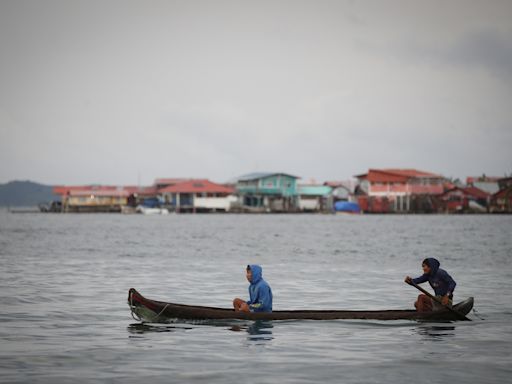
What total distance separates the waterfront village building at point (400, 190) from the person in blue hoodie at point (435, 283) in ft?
354

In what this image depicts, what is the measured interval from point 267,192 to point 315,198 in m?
13.5

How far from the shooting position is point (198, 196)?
134 m

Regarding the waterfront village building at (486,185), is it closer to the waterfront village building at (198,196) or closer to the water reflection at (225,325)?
the waterfront village building at (198,196)

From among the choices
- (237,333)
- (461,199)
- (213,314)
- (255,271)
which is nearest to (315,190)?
(461,199)

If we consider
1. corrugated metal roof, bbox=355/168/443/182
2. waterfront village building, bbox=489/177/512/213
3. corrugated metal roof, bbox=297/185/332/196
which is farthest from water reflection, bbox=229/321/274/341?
corrugated metal roof, bbox=297/185/332/196

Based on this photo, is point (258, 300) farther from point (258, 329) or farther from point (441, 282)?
point (441, 282)

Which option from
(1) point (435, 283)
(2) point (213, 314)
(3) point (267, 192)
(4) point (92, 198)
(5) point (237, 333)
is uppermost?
(3) point (267, 192)

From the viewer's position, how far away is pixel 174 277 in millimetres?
29734

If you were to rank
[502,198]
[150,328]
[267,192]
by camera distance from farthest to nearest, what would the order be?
1. [267,192]
2. [502,198]
3. [150,328]

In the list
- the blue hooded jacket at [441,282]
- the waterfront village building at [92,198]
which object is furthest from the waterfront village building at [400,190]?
the blue hooded jacket at [441,282]

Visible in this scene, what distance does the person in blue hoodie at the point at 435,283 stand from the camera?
16.1 m

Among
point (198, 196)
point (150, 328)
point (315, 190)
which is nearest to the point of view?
point (150, 328)

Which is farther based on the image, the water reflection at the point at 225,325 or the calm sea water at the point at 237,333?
the water reflection at the point at 225,325

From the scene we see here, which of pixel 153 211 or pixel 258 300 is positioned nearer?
pixel 258 300
